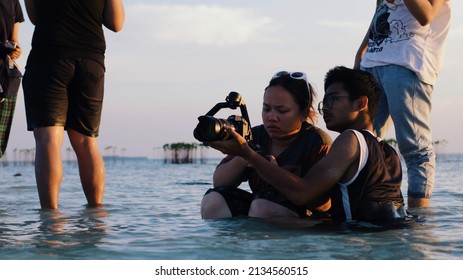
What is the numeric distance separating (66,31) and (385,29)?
2.18 meters

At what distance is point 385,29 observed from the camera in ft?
14.7

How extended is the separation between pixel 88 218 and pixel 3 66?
1.33 meters

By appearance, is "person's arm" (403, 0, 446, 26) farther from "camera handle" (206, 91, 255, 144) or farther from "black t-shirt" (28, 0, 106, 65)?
"black t-shirt" (28, 0, 106, 65)

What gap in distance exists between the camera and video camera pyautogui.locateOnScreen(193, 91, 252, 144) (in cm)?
294

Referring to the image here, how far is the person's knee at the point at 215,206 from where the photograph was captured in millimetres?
3730

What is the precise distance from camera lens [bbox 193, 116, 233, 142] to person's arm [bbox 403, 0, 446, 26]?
67.2 inches

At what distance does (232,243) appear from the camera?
2.93m

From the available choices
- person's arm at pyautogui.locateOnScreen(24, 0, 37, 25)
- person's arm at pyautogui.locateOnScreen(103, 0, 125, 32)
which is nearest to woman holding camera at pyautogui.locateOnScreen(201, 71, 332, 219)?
person's arm at pyautogui.locateOnScreen(103, 0, 125, 32)

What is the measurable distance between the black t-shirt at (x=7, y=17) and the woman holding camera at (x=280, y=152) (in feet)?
6.50

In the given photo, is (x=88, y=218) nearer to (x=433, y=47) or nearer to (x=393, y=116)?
(x=393, y=116)

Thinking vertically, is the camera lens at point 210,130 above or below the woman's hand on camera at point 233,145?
above

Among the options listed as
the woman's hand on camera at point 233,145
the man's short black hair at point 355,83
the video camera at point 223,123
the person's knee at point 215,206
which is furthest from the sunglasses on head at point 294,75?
the person's knee at point 215,206

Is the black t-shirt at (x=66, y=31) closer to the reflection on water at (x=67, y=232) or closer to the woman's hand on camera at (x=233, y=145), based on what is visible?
the reflection on water at (x=67, y=232)
